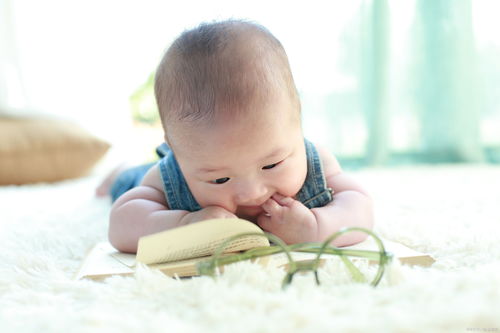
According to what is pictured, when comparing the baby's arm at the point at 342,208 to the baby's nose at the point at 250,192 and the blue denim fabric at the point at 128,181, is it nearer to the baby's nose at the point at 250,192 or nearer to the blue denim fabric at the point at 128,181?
the baby's nose at the point at 250,192

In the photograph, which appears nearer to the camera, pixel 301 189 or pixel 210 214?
pixel 210 214

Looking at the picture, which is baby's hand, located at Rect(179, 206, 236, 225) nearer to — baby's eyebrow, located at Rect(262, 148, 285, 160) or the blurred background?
baby's eyebrow, located at Rect(262, 148, 285, 160)

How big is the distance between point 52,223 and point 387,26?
171cm

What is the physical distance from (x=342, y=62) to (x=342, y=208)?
1.66m

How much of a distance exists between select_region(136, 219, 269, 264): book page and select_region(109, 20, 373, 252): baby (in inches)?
3.8

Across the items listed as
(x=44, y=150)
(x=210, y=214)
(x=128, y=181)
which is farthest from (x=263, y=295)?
(x=44, y=150)

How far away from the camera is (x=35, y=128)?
7.74 feet

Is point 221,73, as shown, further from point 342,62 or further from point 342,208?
point 342,62

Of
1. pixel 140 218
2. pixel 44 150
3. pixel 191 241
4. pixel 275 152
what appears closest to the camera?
pixel 191 241

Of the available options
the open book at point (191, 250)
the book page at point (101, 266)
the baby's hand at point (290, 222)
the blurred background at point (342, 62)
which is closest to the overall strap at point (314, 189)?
the baby's hand at point (290, 222)

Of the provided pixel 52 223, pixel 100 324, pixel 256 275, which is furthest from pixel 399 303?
pixel 52 223

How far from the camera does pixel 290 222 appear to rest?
0.90 m

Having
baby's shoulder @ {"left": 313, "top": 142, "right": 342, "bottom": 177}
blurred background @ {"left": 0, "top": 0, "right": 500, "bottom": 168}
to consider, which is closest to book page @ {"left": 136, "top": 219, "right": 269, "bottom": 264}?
baby's shoulder @ {"left": 313, "top": 142, "right": 342, "bottom": 177}

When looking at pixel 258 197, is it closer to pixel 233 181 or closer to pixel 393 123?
pixel 233 181
